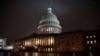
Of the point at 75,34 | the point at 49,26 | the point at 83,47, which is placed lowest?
the point at 83,47

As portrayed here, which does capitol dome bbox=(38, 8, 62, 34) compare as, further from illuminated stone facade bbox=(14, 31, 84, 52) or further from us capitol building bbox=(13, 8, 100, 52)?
illuminated stone facade bbox=(14, 31, 84, 52)

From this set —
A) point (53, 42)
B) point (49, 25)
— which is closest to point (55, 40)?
point (53, 42)

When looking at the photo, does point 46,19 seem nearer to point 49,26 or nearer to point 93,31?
point 49,26

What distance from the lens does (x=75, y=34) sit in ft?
252

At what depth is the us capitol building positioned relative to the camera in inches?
2904

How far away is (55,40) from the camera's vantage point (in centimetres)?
8588

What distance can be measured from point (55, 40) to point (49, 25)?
23.8 m

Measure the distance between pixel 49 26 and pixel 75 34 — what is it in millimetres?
33451

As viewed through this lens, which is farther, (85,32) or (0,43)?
(0,43)

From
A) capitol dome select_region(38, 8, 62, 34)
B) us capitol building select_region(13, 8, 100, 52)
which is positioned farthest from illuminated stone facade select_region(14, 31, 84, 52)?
capitol dome select_region(38, 8, 62, 34)

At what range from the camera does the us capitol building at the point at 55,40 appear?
73.8 metres

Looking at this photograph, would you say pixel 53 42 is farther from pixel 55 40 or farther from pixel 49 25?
pixel 49 25

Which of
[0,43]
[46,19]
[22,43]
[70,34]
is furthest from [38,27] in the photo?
[70,34]

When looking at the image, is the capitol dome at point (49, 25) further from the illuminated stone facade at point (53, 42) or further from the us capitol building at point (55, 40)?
the illuminated stone facade at point (53, 42)
